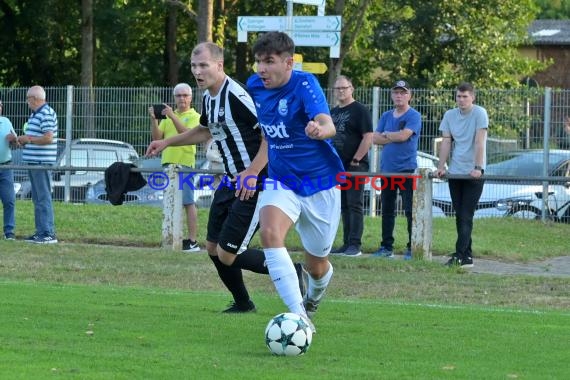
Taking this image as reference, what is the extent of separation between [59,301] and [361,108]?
5.97 m

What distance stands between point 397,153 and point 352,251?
1.39m

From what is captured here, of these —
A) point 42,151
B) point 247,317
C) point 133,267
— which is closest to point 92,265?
point 133,267

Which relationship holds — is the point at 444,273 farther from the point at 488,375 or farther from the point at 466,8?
the point at 466,8

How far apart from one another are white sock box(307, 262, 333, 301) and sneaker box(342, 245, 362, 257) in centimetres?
596

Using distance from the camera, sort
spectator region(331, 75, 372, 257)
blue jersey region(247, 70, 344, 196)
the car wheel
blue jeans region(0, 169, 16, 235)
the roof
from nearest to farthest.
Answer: blue jersey region(247, 70, 344, 196) < spectator region(331, 75, 372, 257) < blue jeans region(0, 169, 16, 235) < the car wheel < the roof

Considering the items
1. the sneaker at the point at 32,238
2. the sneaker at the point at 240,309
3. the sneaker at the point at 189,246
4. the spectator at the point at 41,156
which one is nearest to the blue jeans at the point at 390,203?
the sneaker at the point at 189,246

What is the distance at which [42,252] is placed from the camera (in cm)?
1512

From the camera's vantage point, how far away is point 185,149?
52.9ft

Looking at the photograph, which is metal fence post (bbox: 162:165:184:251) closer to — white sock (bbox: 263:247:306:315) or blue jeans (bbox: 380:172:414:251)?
blue jeans (bbox: 380:172:414:251)

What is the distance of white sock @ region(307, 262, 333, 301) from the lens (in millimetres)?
8816

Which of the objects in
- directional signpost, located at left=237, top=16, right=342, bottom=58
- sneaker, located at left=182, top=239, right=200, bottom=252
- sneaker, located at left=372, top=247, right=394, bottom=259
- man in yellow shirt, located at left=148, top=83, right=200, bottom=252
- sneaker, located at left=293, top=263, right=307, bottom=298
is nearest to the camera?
sneaker, located at left=293, top=263, right=307, bottom=298

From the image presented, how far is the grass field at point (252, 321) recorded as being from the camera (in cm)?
686

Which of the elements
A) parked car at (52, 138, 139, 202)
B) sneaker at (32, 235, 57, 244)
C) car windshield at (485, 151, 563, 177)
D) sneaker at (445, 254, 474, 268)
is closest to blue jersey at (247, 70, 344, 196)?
sneaker at (445, 254, 474, 268)

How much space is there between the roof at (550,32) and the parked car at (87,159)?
45.3 meters
